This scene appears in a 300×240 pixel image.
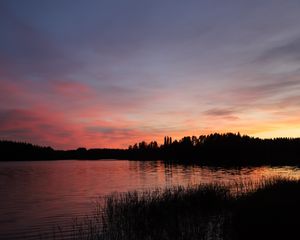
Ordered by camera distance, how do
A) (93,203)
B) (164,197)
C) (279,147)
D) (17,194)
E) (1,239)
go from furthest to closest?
(279,147)
(17,194)
(93,203)
(164,197)
(1,239)

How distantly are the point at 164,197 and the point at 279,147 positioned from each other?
528ft

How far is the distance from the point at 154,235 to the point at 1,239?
11069 millimetres

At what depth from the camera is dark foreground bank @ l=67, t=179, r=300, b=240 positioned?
52.6ft

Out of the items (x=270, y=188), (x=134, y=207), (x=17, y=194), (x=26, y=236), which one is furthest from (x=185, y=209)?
(x=17, y=194)

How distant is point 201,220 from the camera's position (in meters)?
19.2

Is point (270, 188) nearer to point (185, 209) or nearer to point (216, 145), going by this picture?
point (185, 209)

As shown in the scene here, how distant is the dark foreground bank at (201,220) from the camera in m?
16.0

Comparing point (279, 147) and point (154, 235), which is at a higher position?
point (279, 147)

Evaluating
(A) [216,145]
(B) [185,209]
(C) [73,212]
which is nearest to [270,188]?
(B) [185,209]

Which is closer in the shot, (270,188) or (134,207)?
(134,207)

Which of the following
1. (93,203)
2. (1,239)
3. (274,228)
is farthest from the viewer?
(93,203)

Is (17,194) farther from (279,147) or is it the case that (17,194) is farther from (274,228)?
(279,147)

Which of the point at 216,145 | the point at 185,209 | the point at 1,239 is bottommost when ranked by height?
the point at 1,239

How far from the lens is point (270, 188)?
82.9 feet
